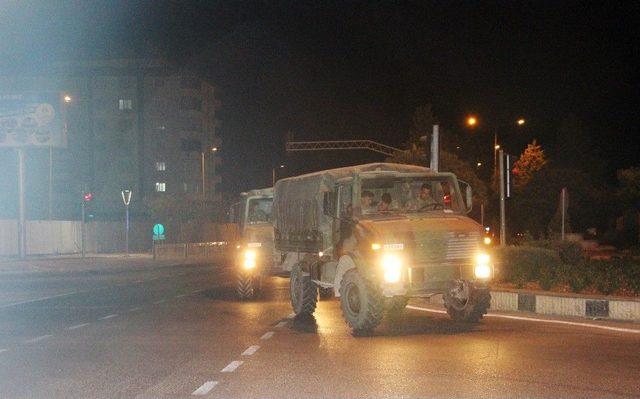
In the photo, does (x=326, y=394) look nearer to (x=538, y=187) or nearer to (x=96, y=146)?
(x=538, y=187)

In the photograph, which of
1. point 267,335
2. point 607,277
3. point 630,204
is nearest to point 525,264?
point 607,277

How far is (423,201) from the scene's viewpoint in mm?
17812

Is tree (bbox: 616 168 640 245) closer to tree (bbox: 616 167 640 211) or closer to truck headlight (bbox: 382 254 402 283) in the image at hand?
tree (bbox: 616 167 640 211)

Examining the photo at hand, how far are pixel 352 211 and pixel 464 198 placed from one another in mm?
2218

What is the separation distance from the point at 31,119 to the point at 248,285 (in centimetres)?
2853

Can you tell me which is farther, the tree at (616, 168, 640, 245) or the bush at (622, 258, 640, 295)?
the tree at (616, 168, 640, 245)

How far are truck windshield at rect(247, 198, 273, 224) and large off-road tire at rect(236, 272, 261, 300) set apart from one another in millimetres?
1564

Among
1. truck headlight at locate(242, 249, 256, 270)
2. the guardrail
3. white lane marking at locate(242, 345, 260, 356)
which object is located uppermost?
truck headlight at locate(242, 249, 256, 270)

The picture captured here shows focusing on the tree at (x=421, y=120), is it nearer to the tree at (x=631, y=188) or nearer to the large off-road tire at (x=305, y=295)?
the tree at (x=631, y=188)

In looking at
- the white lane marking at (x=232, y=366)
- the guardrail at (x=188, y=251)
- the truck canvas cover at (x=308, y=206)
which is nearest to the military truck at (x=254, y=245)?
the truck canvas cover at (x=308, y=206)

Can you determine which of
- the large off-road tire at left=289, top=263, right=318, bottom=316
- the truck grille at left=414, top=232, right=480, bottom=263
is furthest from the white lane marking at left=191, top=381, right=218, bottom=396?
the large off-road tire at left=289, top=263, right=318, bottom=316

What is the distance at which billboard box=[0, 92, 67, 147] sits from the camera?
4938cm

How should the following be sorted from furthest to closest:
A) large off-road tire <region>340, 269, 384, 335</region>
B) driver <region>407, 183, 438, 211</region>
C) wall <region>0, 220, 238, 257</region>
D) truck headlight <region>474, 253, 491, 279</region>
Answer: wall <region>0, 220, 238, 257</region> → driver <region>407, 183, 438, 211</region> → truck headlight <region>474, 253, 491, 279</region> → large off-road tire <region>340, 269, 384, 335</region>

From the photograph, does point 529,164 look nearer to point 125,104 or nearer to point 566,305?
point 125,104
